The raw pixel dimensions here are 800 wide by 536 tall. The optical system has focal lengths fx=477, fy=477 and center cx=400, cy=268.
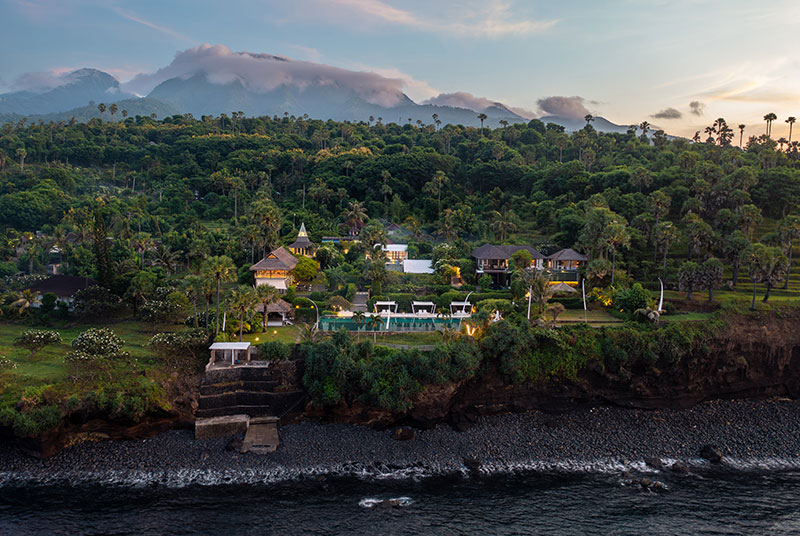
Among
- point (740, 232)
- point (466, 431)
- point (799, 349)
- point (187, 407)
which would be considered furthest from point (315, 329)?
point (740, 232)

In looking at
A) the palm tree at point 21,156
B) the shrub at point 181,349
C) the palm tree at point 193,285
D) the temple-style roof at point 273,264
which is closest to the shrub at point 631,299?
the temple-style roof at point 273,264

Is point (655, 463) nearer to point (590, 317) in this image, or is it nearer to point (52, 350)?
point (590, 317)

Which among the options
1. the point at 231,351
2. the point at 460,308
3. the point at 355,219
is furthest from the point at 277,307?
the point at 355,219

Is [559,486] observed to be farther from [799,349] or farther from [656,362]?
[799,349]

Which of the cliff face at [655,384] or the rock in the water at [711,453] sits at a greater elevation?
the cliff face at [655,384]

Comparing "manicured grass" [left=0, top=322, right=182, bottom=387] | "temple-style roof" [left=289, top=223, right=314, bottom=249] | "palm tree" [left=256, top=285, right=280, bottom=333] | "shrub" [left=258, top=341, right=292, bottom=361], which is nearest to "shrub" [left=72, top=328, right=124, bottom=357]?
"manicured grass" [left=0, top=322, right=182, bottom=387]

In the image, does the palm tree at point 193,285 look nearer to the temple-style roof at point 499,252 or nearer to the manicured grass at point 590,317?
the manicured grass at point 590,317
